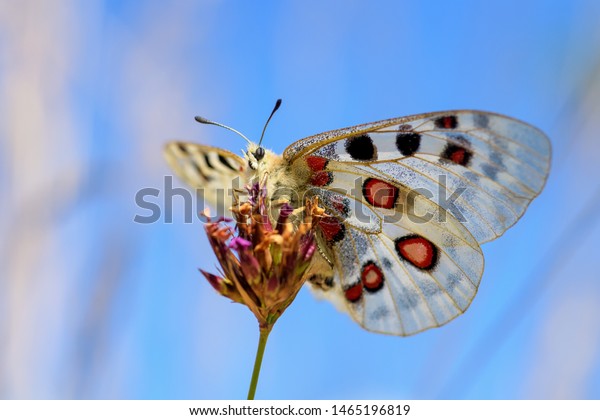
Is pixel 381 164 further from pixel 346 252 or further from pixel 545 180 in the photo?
pixel 545 180

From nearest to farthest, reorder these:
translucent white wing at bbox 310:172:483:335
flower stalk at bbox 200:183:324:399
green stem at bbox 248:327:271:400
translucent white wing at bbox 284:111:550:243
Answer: green stem at bbox 248:327:271:400, flower stalk at bbox 200:183:324:399, translucent white wing at bbox 284:111:550:243, translucent white wing at bbox 310:172:483:335

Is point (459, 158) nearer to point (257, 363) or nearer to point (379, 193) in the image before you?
point (379, 193)

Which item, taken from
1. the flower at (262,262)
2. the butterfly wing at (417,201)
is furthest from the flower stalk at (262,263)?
the butterfly wing at (417,201)

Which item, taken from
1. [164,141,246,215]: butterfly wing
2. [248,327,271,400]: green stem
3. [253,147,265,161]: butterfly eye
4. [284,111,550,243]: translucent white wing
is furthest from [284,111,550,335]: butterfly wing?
[248,327,271,400]: green stem

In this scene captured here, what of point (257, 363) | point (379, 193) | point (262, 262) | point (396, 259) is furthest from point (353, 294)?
point (257, 363)

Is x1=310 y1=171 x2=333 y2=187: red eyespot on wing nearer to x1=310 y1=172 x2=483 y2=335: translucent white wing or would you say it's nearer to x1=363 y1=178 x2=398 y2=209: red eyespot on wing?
x1=310 y1=172 x2=483 y2=335: translucent white wing
